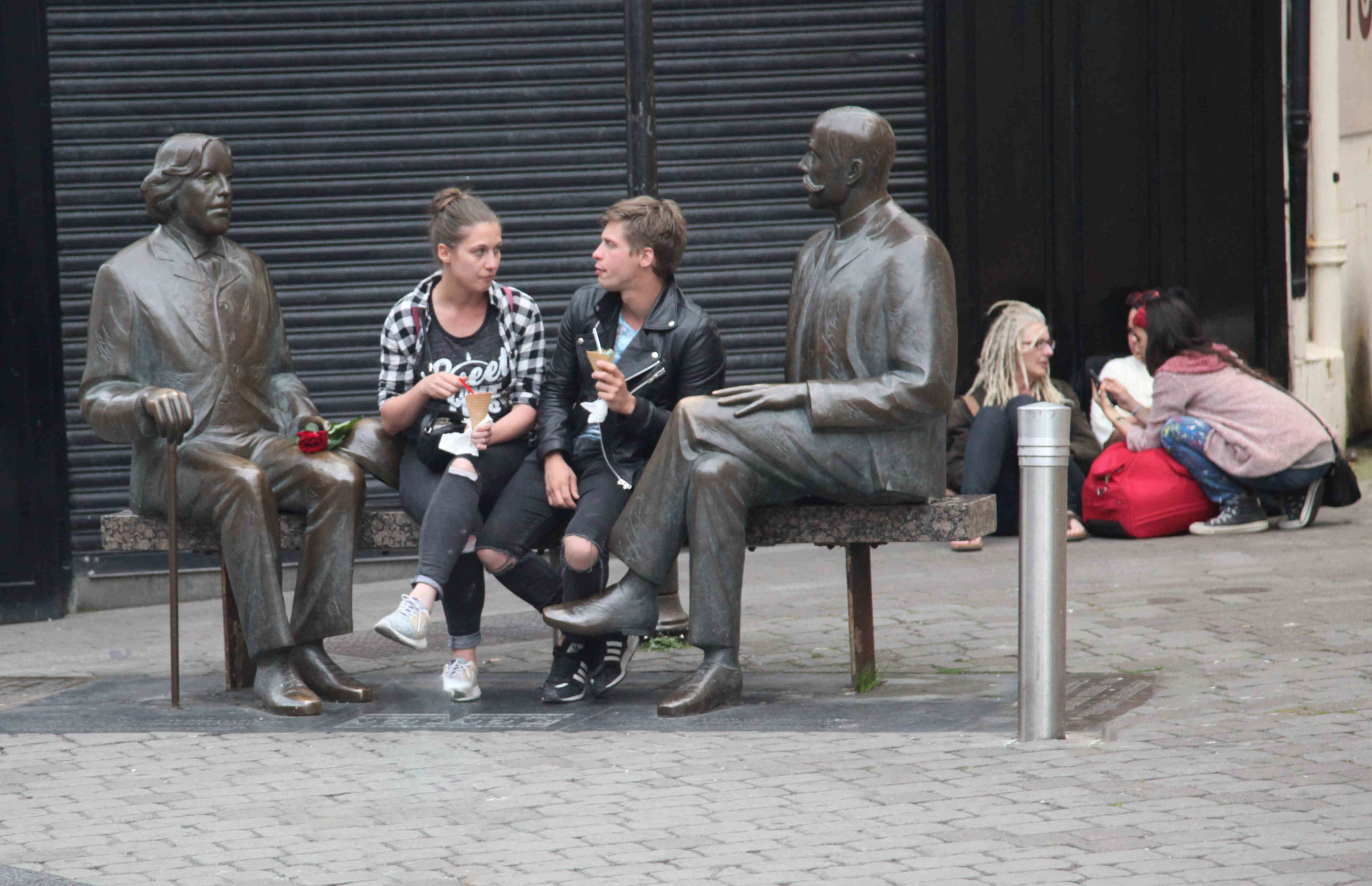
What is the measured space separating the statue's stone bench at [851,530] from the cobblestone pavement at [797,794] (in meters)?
0.51

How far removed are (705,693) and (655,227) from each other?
1.49 m

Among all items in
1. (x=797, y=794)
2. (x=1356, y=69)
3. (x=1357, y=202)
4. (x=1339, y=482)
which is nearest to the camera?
(x=797, y=794)

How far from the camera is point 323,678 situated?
574cm

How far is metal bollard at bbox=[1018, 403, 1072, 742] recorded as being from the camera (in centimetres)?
473

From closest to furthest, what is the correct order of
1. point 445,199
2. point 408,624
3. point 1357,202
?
point 408,624 → point 445,199 → point 1357,202

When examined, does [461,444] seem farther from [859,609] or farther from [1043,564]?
[1043,564]

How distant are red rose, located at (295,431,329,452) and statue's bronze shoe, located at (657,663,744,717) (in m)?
1.40

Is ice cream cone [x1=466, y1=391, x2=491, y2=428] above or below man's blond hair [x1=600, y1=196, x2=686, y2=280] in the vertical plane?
below

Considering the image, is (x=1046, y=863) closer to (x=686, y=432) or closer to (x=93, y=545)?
(x=686, y=432)

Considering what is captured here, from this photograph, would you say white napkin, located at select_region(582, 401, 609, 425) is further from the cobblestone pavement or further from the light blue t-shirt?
the cobblestone pavement

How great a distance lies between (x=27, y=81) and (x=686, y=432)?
13.8 feet

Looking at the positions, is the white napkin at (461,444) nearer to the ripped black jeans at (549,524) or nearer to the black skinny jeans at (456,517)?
the black skinny jeans at (456,517)

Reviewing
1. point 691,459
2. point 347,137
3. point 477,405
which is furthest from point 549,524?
point 347,137

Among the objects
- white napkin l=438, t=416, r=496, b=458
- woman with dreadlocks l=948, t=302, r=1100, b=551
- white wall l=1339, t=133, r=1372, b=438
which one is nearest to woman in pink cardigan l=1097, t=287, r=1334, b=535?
woman with dreadlocks l=948, t=302, r=1100, b=551
